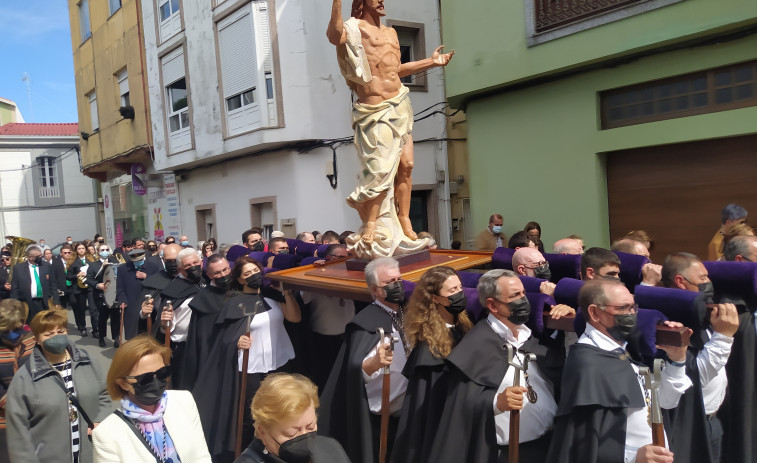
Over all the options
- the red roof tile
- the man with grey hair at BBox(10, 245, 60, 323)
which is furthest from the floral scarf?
the red roof tile

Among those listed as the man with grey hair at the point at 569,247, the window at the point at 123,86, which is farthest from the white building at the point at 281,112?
the man with grey hair at the point at 569,247

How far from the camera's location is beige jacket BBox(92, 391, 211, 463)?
2.44 m

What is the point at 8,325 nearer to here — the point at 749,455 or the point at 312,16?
the point at 749,455

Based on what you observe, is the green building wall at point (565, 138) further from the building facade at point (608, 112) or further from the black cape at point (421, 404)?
the black cape at point (421, 404)

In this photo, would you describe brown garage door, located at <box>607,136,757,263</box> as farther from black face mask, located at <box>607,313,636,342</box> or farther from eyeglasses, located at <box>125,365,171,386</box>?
eyeglasses, located at <box>125,365,171,386</box>

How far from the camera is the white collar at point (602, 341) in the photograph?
104 inches

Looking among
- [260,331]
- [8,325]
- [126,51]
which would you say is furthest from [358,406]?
[126,51]

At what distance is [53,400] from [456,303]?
230 centimetres

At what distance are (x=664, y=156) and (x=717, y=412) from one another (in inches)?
202

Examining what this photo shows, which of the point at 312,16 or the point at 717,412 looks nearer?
the point at 717,412

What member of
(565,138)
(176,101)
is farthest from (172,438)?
(176,101)

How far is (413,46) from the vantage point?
43.6 ft

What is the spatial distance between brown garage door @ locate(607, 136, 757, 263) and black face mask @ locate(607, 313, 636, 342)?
207 inches

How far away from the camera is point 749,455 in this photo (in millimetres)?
3207
